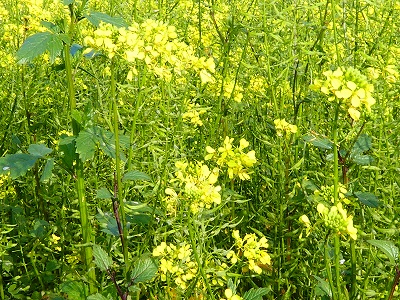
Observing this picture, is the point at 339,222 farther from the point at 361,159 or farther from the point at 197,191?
the point at 361,159

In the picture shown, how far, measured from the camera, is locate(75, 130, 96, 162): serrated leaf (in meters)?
1.38

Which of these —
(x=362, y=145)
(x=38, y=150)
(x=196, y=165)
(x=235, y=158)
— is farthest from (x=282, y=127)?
(x=38, y=150)

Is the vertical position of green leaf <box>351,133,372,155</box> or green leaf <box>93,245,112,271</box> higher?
green leaf <box>351,133,372,155</box>

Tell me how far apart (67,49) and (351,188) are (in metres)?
1.08

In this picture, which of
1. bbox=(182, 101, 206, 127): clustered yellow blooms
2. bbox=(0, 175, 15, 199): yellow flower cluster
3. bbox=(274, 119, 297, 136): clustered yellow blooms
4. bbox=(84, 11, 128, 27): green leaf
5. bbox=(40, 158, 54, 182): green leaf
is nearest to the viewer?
bbox=(84, 11, 128, 27): green leaf

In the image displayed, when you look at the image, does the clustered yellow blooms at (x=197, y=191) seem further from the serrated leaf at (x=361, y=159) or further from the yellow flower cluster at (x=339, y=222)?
the serrated leaf at (x=361, y=159)

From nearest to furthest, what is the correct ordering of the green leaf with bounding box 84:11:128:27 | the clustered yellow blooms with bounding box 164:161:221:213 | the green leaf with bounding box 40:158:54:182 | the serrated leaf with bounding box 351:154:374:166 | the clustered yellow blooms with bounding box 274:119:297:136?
the clustered yellow blooms with bounding box 164:161:221:213, the green leaf with bounding box 84:11:128:27, the green leaf with bounding box 40:158:54:182, the serrated leaf with bounding box 351:154:374:166, the clustered yellow blooms with bounding box 274:119:297:136

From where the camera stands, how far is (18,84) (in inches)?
101

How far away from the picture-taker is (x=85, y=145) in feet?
4.60

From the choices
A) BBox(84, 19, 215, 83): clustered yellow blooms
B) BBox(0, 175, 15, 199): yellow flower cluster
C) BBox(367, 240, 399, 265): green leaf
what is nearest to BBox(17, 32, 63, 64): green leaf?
BBox(84, 19, 215, 83): clustered yellow blooms

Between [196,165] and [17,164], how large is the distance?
1.85 ft

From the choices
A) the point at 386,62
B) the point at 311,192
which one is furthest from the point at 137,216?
the point at 386,62

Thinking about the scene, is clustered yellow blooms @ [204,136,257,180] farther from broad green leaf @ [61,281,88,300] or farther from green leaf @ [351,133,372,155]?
broad green leaf @ [61,281,88,300]

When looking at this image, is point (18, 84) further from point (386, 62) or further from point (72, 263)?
point (386, 62)
